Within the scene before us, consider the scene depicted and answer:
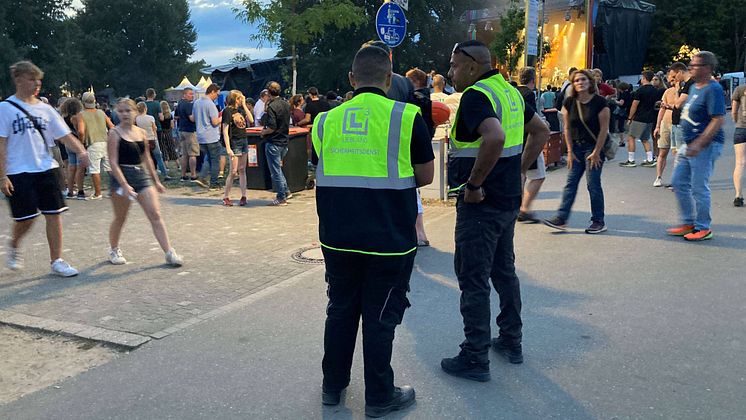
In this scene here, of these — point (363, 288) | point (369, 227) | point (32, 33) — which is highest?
point (32, 33)

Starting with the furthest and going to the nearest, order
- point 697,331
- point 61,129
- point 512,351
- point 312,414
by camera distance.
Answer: point 61,129
point 697,331
point 512,351
point 312,414

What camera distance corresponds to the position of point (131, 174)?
6.42m

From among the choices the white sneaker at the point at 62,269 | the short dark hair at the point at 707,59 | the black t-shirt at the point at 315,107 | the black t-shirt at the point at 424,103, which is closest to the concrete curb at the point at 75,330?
the white sneaker at the point at 62,269

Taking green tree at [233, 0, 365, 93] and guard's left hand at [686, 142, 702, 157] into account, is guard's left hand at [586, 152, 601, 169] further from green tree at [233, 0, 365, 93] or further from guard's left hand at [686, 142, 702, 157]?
green tree at [233, 0, 365, 93]

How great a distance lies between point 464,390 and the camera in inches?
142

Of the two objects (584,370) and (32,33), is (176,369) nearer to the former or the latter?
(584,370)

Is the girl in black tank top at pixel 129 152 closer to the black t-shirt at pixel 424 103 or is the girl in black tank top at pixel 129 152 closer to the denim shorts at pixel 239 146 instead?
the black t-shirt at pixel 424 103

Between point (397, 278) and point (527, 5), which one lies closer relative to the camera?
point (397, 278)

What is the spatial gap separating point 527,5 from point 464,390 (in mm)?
11827

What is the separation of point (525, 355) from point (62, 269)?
181 inches

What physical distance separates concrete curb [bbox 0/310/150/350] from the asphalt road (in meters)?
0.18

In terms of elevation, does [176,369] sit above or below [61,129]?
below

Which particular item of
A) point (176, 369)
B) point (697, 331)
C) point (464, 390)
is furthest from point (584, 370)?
point (176, 369)

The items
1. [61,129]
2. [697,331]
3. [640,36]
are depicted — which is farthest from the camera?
[640,36]
